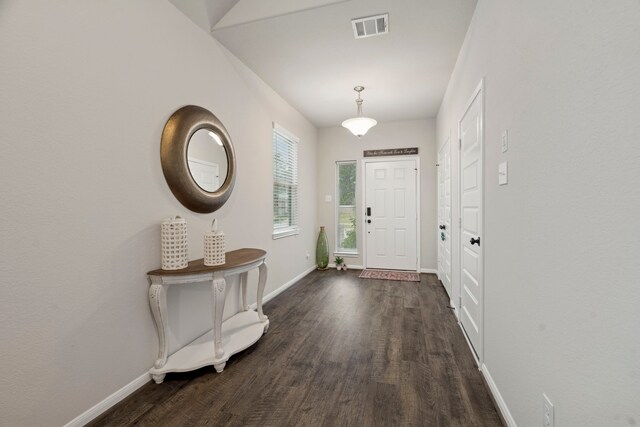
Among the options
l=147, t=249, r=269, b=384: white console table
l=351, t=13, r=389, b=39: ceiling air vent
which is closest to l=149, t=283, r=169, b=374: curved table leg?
l=147, t=249, r=269, b=384: white console table

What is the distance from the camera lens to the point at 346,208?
18.5 ft

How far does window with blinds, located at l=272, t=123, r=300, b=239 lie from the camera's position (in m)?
3.97

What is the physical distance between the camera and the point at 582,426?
0.91 metres

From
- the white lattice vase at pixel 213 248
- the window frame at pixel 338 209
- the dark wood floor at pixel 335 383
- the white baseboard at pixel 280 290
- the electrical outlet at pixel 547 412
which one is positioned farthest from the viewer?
the window frame at pixel 338 209

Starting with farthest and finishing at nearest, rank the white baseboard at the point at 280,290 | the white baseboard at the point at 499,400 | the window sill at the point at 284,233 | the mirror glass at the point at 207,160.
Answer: the window sill at the point at 284,233 < the white baseboard at the point at 280,290 < the mirror glass at the point at 207,160 < the white baseboard at the point at 499,400

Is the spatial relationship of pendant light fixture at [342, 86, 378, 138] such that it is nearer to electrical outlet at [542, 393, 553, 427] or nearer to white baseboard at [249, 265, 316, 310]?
white baseboard at [249, 265, 316, 310]

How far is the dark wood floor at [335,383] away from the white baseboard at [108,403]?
0.12ft

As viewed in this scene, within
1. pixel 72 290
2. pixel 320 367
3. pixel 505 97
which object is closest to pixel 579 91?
pixel 505 97

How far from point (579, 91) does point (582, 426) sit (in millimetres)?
1040

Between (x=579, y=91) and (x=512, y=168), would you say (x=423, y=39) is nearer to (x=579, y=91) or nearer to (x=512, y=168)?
(x=512, y=168)

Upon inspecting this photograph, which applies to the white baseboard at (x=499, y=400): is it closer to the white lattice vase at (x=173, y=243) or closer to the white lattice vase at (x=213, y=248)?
the white lattice vase at (x=213, y=248)

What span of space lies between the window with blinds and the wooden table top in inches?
47.3

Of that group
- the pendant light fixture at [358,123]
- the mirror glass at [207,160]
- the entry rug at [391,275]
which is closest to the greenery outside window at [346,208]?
the entry rug at [391,275]

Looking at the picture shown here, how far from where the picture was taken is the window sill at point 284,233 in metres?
3.87
